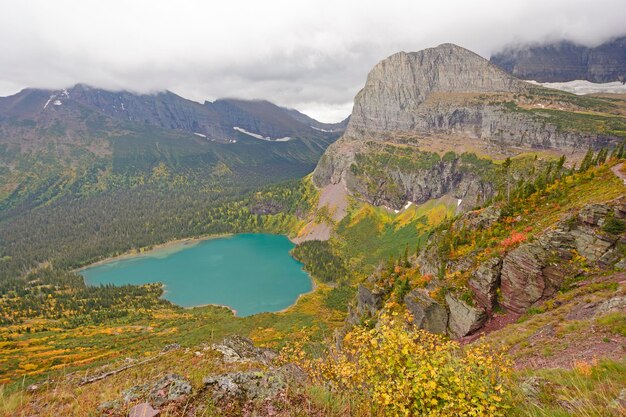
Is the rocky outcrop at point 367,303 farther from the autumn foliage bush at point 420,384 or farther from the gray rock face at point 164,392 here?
the autumn foliage bush at point 420,384

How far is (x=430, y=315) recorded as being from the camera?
4647cm

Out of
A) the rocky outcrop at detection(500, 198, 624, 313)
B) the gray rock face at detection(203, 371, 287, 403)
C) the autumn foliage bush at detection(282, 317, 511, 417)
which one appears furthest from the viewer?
the rocky outcrop at detection(500, 198, 624, 313)

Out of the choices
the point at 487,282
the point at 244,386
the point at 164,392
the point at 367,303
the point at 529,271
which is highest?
the point at 164,392

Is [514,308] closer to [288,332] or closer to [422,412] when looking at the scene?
[422,412]

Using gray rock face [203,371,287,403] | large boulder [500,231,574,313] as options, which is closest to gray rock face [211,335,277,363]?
gray rock face [203,371,287,403]

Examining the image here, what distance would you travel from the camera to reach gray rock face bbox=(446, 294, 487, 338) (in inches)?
1593

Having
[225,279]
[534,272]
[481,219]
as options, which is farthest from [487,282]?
[225,279]

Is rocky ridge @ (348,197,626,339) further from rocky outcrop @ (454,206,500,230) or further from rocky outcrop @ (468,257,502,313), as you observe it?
rocky outcrop @ (454,206,500,230)

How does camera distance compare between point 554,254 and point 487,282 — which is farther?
point 487,282

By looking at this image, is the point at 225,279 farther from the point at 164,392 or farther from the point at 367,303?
the point at 164,392

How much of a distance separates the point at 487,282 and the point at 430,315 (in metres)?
9.52

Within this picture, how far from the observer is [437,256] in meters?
61.2

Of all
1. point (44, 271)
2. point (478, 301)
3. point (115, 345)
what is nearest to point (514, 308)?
point (478, 301)

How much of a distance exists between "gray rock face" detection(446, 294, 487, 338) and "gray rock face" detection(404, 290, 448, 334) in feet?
3.27
